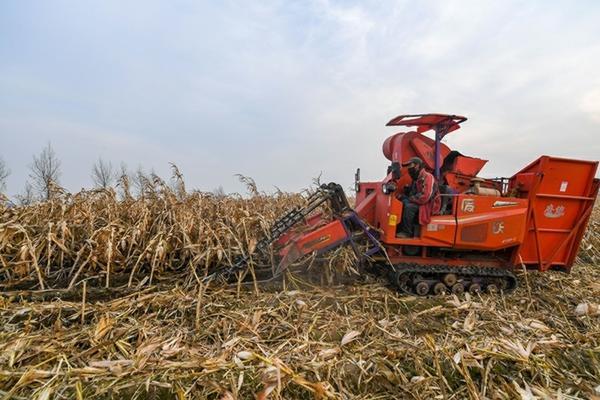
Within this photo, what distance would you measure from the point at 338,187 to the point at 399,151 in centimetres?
117

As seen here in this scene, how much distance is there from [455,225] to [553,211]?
1585 mm

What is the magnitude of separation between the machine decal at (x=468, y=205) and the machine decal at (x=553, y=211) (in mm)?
1183

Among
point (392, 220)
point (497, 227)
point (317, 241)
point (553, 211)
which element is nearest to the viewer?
point (317, 241)

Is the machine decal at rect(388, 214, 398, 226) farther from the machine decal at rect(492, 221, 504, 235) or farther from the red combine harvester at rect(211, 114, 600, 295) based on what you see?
the machine decal at rect(492, 221, 504, 235)

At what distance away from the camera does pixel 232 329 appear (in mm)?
3189

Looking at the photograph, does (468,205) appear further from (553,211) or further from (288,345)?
(288,345)

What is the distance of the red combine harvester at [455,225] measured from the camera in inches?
175

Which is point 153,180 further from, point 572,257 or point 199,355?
point 572,257

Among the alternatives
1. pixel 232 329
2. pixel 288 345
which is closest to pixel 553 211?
pixel 288 345

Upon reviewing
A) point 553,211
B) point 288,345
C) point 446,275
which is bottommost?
point 288,345

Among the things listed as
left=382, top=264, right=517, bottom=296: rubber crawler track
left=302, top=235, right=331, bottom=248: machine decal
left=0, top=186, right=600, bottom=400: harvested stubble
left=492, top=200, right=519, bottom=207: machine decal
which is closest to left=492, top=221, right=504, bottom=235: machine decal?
left=492, top=200, right=519, bottom=207: machine decal

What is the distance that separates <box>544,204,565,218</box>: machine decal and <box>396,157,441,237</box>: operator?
1702 millimetres

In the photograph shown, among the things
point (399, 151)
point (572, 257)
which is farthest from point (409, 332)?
point (572, 257)

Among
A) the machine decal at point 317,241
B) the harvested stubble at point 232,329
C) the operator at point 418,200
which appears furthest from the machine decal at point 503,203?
the machine decal at point 317,241
